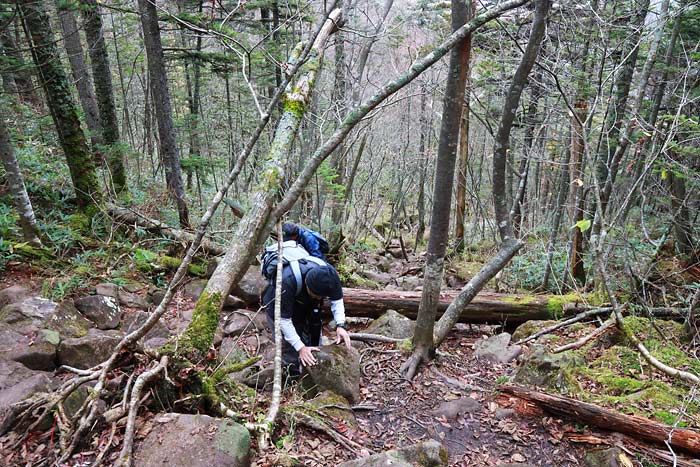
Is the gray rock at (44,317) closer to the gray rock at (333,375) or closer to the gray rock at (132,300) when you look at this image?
the gray rock at (132,300)

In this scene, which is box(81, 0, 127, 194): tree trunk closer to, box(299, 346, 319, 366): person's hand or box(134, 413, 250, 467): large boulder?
box(299, 346, 319, 366): person's hand

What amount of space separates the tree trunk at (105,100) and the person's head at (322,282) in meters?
6.07

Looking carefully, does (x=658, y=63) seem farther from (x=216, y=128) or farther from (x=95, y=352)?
(x=216, y=128)

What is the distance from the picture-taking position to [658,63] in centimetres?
840

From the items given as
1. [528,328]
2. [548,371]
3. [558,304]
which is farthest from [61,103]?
[558,304]

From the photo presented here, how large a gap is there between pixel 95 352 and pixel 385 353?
3.46 meters

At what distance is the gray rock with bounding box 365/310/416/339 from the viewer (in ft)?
19.7

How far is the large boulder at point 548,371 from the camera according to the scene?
13.8ft

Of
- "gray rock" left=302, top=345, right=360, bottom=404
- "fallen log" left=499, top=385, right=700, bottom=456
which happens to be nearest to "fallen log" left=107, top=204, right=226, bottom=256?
"gray rock" left=302, top=345, right=360, bottom=404

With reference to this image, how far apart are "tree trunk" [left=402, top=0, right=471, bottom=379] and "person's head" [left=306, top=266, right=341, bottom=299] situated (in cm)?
119

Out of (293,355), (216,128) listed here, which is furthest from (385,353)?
(216,128)

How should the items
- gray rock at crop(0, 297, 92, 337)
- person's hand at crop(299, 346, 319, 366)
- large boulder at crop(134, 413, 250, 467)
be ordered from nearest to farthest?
1. large boulder at crop(134, 413, 250, 467)
2. person's hand at crop(299, 346, 319, 366)
3. gray rock at crop(0, 297, 92, 337)

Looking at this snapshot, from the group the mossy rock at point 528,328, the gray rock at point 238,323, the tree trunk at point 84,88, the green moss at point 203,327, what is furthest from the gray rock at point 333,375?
the tree trunk at point 84,88

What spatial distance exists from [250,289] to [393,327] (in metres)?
2.58
